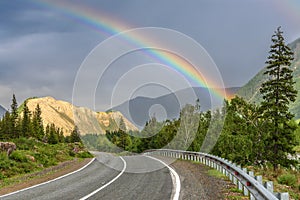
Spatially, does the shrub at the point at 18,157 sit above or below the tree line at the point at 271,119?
below

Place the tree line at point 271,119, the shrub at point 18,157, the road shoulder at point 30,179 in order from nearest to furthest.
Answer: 1. the road shoulder at point 30,179
2. the shrub at point 18,157
3. the tree line at point 271,119

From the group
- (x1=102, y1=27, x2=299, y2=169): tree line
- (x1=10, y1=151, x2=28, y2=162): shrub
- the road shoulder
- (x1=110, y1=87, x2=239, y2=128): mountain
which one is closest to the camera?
the road shoulder

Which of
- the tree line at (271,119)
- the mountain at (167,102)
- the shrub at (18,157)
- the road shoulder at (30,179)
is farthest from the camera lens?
the mountain at (167,102)

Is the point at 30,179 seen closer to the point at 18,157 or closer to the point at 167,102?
the point at 18,157

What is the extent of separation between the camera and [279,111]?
34.4 metres

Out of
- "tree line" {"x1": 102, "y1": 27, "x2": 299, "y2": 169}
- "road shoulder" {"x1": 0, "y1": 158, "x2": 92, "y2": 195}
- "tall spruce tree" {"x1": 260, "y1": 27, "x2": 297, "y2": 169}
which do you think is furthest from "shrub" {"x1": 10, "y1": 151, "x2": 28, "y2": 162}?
"tall spruce tree" {"x1": 260, "y1": 27, "x2": 297, "y2": 169}

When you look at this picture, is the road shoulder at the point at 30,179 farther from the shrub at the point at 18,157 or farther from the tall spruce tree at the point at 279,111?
the tall spruce tree at the point at 279,111

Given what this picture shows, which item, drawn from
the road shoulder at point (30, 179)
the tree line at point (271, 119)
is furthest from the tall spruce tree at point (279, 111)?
the road shoulder at point (30, 179)

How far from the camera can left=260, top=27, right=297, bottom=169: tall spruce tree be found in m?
34.2

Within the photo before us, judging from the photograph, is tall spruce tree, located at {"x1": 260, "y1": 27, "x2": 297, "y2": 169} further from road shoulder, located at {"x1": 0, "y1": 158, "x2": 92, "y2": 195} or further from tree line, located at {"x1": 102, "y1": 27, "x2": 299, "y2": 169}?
road shoulder, located at {"x1": 0, "y1": 158, "x2": 92, "y2": 195}

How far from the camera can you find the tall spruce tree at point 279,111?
34.2m

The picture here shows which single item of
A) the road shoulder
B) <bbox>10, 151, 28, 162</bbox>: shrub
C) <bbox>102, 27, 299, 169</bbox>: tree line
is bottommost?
the road shoulder

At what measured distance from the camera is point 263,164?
34094mm

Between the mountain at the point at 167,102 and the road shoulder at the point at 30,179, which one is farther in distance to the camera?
the mountain at the point at 167,102
